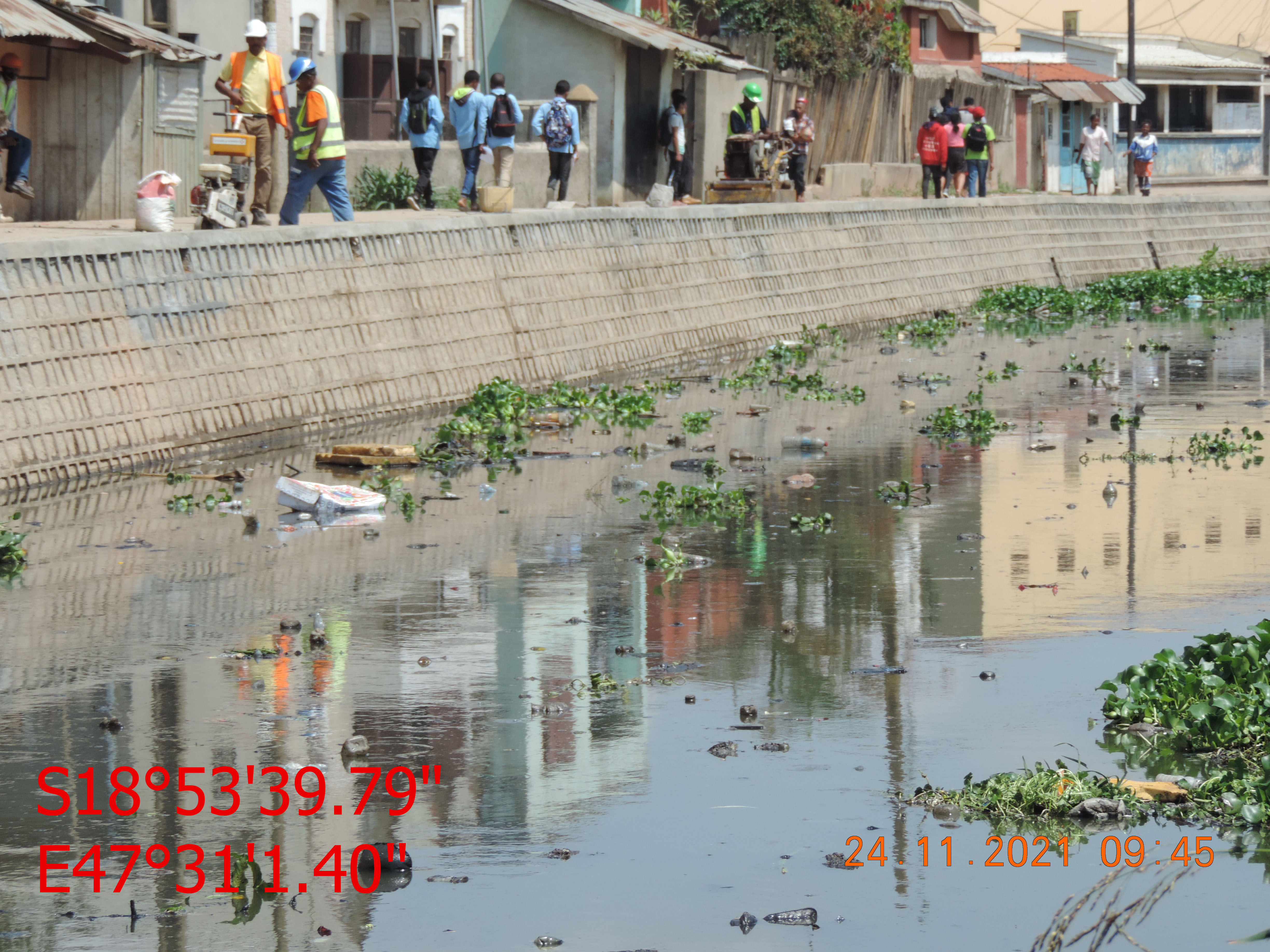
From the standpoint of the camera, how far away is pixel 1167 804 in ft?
18.6

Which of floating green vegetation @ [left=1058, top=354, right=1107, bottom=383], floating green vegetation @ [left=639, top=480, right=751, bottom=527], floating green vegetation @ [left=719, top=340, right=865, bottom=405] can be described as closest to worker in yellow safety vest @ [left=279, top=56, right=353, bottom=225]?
floating green vegetation @ [left=719, top=340, right=865, bottom=405]

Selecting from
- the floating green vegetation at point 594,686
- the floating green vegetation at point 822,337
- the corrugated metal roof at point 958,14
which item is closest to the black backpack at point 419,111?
the floating green vegetation at point 822,337

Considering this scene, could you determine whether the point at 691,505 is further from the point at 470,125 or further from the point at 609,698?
the point at 470,125

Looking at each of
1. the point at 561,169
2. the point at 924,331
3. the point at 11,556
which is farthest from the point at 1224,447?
the point at 561,169

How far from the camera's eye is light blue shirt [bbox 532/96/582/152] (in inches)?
909

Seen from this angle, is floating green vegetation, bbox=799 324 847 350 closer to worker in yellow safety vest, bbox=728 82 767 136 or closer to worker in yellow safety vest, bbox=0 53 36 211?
worker in yellow safety vest, bbox=728 82 767 136

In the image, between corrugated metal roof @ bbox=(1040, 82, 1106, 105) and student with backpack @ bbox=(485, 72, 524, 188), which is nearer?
student with backpack @ bbox=(485, 72, 524, 188)

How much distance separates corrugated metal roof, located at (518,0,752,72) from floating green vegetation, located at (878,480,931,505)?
18635 millimetres

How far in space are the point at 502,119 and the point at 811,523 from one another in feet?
41.2

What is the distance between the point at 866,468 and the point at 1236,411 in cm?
491

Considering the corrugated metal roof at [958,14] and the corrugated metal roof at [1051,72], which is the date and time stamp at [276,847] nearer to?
the corrugated metal roof at [958,14]

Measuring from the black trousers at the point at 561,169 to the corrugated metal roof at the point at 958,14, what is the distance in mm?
27609

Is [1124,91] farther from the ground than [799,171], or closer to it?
farther from the ground

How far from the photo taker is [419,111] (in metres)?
21.8
